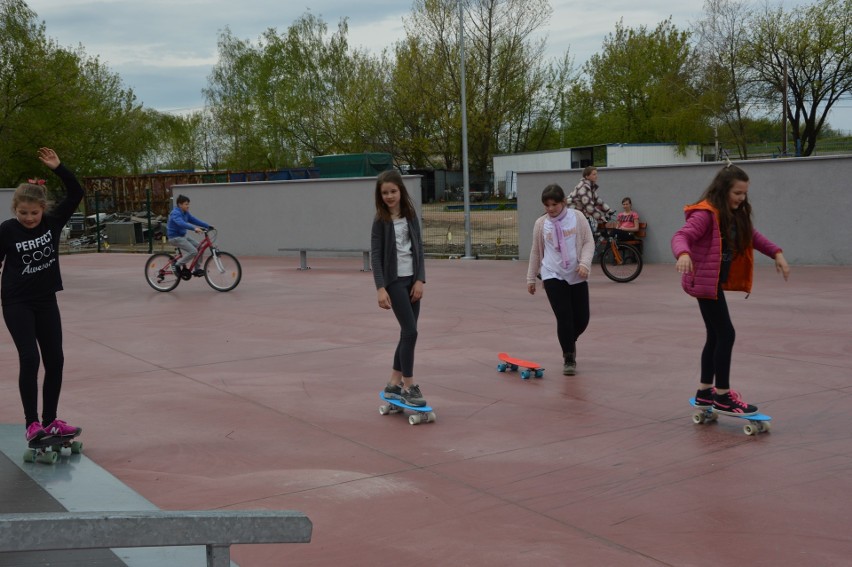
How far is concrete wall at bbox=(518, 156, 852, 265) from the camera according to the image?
1694cm

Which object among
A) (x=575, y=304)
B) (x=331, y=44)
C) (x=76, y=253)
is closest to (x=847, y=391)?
(x=575, y=304)

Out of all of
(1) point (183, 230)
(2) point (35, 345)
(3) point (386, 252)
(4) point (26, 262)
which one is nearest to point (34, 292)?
(4) point (26, 262)

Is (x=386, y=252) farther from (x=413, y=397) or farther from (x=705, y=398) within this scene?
(x=705, y=398)

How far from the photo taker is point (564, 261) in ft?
27.0

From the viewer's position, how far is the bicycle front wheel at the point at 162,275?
15.9 meters

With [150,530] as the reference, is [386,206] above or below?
above

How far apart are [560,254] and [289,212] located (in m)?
17.8

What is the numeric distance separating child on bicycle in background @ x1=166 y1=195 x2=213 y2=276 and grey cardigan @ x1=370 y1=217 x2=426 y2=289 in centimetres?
933

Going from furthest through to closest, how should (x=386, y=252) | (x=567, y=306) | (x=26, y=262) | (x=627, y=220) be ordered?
(x=627, y=220)
(x=567, y=306)
(x=386, y=252)
(x=26, y=262)

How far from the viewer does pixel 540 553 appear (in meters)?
4.17

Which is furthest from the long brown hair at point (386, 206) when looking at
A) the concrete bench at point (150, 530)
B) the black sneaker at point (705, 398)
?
the concrete bench at point (150, 530)

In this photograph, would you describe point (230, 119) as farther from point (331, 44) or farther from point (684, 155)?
point (684, 155)

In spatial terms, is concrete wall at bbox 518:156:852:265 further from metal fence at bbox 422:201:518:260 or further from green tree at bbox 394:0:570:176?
green tree at bbox 394:0:570:176

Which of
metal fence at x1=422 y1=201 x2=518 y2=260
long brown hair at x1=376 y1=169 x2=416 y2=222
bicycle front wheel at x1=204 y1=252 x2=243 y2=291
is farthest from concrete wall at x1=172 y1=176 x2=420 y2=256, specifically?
long brown hair at x1=376 y1=169 x2=416 y2=222
